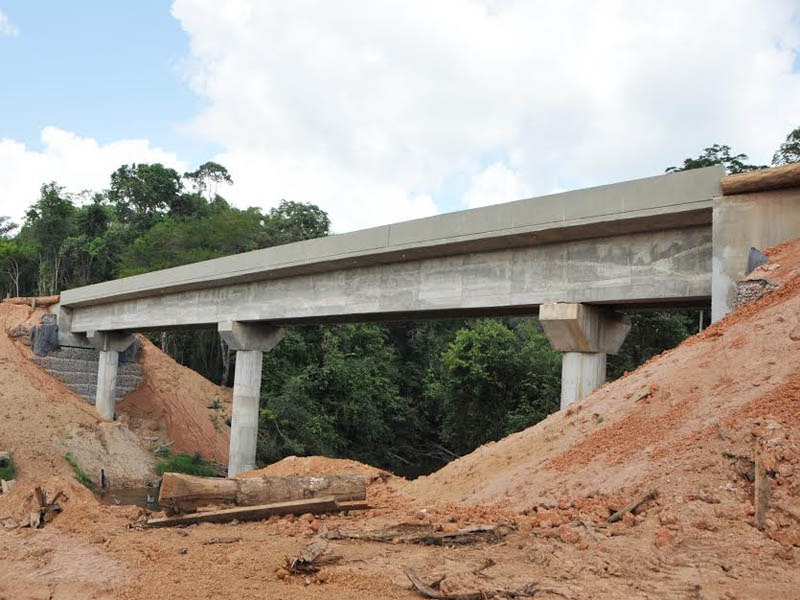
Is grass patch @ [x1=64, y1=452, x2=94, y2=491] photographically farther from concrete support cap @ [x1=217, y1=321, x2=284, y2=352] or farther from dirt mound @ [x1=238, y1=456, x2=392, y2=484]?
dirt mound @ [x1=238, y1=456, x2=392, y2=484]

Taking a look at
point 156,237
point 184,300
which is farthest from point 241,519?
point 156,237

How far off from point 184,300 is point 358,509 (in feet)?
48.2

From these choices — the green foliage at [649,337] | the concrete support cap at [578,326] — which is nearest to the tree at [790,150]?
the green foliage at [649,337]

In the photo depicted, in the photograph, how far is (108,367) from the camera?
1121 inches

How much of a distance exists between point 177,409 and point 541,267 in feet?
76.3

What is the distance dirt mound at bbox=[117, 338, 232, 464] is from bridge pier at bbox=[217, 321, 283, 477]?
416 inches

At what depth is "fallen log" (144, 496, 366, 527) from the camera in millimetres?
8211

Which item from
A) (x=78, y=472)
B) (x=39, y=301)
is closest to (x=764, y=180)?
(x=78, y=472)

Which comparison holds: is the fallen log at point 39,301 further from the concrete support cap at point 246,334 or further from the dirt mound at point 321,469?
the dirt mound at point 321,469

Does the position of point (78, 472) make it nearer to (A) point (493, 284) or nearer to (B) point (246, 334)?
(B) point (246, 334)

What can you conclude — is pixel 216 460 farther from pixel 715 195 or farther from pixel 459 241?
pixel 715 195

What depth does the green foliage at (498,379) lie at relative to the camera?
28906 millimetres

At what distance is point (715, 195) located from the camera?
9898 millimetres

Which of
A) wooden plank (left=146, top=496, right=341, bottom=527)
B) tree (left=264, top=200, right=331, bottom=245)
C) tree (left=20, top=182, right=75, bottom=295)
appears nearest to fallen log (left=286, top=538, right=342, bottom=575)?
wooden plank (left=146, top=496, right=341, bottom=527)
